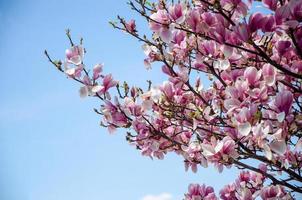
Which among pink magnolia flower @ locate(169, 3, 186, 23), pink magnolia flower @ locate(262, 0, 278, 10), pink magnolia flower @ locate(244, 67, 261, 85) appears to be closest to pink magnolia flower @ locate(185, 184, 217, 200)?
Result: pink magnolia flower @ locate(244, 67, 261, 85)

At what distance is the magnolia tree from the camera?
2855 mm

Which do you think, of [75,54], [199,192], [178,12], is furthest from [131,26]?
[199,192]

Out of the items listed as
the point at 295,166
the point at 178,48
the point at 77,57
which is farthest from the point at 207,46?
the point at 295,166

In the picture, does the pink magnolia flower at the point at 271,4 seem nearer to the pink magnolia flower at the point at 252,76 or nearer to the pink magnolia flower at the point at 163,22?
the pink magnolia flower at the point at 252,76

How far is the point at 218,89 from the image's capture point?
4109 millimetres

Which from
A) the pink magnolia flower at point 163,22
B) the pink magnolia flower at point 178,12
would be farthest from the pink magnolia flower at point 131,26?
the pink magnolia flower at point 178,12

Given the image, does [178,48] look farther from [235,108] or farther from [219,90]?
[235,108]

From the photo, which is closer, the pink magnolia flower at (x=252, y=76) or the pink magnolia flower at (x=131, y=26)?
the pink magnolia flower at (x=252, y=76)

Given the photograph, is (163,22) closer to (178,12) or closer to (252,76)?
(178,12)

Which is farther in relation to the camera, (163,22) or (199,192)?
(199,192)

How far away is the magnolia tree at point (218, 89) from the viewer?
2.86 metres

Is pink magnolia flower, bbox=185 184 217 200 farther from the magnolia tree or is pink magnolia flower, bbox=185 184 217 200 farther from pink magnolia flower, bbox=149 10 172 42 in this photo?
pink magnolia flower, bbox=149 10 172 42

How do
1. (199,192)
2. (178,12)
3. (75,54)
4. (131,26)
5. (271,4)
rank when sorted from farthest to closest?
1. (199,192)
2. (131,26)
3. (75,54)
4. (178,12)
5. (271,4)

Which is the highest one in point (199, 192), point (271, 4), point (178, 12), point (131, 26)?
point (131, 26)
